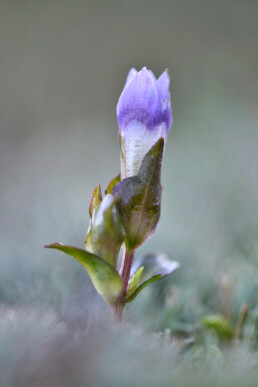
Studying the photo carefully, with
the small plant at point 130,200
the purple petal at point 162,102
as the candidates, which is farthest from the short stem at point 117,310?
the purple petal at point 162,102

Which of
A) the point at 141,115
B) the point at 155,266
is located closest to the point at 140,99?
the point at 141,115

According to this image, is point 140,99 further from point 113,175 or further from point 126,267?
point 113,175

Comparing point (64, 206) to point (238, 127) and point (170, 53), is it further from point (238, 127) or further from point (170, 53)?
point (170, 53)

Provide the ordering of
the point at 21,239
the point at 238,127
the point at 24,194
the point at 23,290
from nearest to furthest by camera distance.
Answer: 1. the point at 23,290
2. the point at 21,239
3. the point at 24,194
4. the point at 238,127

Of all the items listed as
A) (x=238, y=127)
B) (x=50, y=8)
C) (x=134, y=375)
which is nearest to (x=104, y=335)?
(x=134, y=375)

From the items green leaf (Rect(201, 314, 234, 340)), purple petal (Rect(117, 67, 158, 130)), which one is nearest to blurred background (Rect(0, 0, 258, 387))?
green leaf (Rect(201, 314, 234, 340))

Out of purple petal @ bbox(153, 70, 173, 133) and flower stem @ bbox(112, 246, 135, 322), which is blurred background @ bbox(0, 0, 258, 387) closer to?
flower stem @ bbox(112, 246, 135, 322)

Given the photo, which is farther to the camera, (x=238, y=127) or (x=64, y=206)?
(x=238, y=127)

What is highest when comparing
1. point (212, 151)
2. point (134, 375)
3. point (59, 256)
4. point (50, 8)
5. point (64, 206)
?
point (50, 8)

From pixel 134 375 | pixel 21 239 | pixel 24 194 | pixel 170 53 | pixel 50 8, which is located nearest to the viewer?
pixel 134 375
